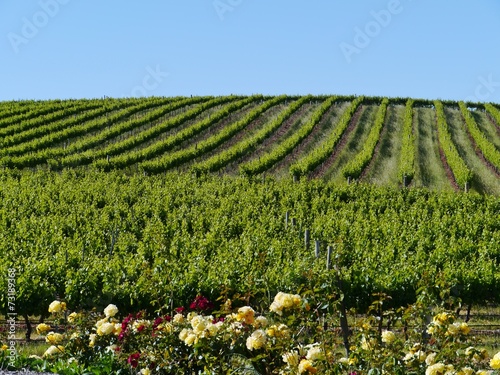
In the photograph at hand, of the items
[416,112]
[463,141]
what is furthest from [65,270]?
[416,112]

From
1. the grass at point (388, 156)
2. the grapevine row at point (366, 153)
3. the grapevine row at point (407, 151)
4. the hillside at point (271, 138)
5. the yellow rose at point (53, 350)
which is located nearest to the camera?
the yellow rose at point (53, 350)

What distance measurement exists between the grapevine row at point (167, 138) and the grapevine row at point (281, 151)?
6949 millimetres

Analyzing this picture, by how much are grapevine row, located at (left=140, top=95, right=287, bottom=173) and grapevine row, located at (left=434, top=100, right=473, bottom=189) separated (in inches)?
580

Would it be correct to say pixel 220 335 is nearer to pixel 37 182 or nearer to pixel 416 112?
pixel 37 182

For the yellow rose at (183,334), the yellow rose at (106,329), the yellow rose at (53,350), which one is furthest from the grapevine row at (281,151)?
the yellow rose at (183,334)

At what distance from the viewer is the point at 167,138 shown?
43.7 meters

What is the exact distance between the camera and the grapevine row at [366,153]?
34969 mm

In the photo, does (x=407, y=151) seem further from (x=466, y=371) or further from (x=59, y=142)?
(x=466, y=371)

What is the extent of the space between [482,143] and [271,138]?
1473cm

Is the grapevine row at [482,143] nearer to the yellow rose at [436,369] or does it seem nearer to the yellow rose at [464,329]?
the yellow rose at [464,329]

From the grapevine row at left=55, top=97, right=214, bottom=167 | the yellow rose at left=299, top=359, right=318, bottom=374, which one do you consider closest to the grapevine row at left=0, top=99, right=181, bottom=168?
the grapevine row at left=55, top=97, right=214, bottom=167

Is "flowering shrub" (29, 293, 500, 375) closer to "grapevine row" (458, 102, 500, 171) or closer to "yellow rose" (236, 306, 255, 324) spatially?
"yellow rose" (236, 306, 255, 324)

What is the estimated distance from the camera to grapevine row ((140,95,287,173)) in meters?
36.5

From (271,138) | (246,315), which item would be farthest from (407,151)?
(246,315)
